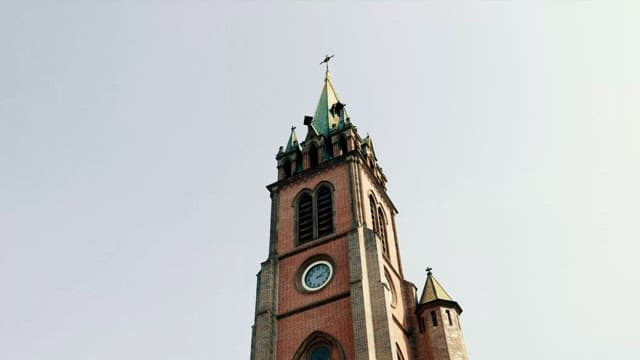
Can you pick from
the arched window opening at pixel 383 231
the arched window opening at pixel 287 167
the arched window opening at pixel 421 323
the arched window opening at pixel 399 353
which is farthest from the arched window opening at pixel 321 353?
the arched window opening at pixel 287 167

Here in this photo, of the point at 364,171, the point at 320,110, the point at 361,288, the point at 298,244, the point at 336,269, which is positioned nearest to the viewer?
the point at 361,288

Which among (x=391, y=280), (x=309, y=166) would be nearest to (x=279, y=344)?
(x=391, y=280)

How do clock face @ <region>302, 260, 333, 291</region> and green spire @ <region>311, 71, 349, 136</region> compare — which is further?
green spire @ <region>311, 71, 349, 136</region>

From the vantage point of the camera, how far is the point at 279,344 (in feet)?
101

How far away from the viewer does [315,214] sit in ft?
119

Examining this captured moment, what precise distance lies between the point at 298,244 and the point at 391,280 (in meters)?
5.53

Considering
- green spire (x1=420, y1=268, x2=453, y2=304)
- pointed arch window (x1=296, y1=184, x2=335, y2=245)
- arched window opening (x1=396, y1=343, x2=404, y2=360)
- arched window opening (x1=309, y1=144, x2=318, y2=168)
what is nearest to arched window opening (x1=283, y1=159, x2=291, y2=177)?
arched window opening (x1=309, y1=144, x2=318, y2=168)

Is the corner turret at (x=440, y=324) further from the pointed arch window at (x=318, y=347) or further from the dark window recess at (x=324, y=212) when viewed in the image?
the dark window recess at (x=324, y=212)

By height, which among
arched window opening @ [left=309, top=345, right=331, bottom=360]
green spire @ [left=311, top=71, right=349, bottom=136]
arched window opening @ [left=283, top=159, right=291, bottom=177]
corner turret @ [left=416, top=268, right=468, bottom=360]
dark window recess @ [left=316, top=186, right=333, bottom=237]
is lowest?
Result: arched window opening @ [left=309, top=345, right=331, bottom=360]

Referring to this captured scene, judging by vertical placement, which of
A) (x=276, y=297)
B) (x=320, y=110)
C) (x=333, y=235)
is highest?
(x=320, y=110)

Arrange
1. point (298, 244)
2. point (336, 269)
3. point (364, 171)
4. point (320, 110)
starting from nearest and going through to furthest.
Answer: point (336, 269) → point (298, 244) → point (364, 171) → point (320, 110)

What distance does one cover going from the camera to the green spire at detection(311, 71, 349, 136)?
4300 cm

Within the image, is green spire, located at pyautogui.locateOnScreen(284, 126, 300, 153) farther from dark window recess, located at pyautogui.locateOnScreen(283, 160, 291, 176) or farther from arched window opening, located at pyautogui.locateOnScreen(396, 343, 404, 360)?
arched window opening, located at pyautogui.locateOnScreen(396, 343, 404, 360)

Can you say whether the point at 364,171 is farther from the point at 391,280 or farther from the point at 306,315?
the point at 306,315
